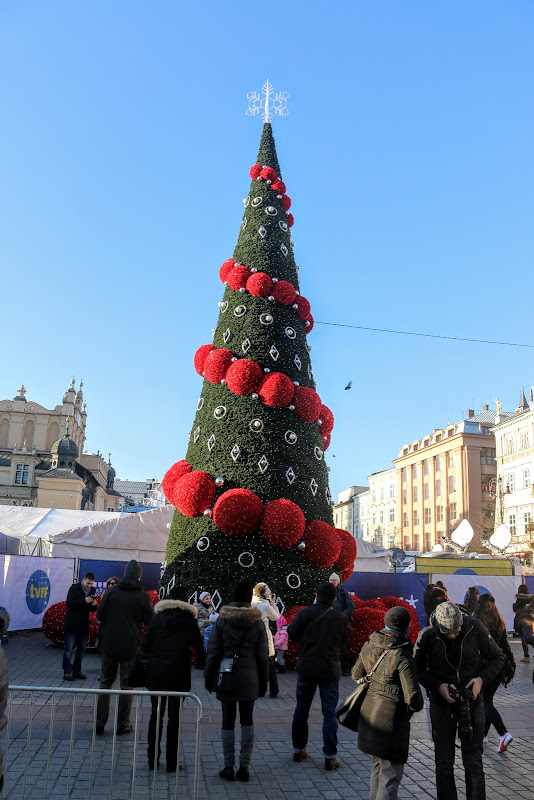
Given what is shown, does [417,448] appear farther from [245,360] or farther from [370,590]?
[245,360]

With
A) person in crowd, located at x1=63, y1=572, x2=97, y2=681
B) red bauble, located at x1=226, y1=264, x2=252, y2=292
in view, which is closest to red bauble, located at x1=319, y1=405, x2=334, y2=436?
red bauble, located at x1=226, y1=264, x2=252, y2=292

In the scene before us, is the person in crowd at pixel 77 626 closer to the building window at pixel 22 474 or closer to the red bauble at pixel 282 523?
the red bauble at pixel 282 523

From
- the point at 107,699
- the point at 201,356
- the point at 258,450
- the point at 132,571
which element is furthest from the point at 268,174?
the point at 107,699

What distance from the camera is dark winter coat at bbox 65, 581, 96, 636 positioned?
394 inches

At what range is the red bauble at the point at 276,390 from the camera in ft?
41.3

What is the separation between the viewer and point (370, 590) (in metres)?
17.2

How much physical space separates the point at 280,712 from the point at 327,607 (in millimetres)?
2776

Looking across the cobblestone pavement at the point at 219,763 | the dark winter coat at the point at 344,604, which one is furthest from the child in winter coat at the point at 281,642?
the cobblestone pavement at the point at 219,763

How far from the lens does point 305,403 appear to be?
13.1 metres

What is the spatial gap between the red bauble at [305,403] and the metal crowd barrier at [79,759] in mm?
7079

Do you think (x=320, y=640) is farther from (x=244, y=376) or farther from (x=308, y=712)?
(x=244, y=376)

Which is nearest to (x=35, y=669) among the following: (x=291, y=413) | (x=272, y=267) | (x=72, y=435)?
(x=291, y=413)

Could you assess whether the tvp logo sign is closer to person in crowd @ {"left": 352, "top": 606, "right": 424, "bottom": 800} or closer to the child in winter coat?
the child in winter coat

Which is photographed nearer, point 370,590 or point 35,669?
point 35,669
